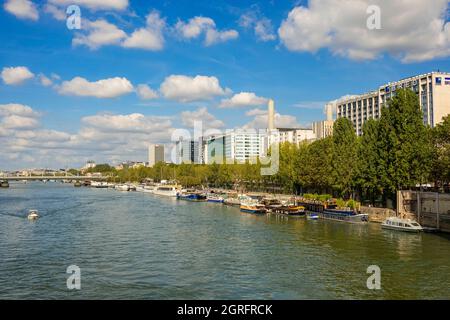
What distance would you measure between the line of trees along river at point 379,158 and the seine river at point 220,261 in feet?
25.7

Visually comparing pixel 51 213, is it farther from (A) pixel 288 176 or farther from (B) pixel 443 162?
(B) pixel 443 162

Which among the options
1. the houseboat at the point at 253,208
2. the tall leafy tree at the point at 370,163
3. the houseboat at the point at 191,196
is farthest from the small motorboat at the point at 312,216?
the houseboat at the point at 191,196

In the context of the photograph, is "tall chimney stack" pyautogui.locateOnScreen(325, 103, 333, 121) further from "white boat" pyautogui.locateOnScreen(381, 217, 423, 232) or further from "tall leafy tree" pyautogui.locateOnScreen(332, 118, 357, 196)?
"white boat" pyautogui.locateOnScreen(381, 217, 423, 232)

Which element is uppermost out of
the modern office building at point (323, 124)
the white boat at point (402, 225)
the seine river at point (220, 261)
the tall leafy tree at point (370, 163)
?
the modern office building at point (323, 124)

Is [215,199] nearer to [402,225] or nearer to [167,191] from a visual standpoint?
[167,191]

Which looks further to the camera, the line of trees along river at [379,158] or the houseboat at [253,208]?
the houseboat at [253,208]

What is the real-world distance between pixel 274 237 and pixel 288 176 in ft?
151

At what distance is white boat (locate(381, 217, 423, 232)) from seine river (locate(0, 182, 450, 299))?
3.74ft

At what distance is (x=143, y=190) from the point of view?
6211 inches

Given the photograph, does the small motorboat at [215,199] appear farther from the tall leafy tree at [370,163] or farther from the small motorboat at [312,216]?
the tall leafy tree at [370,163]

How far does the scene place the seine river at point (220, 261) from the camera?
25.3m

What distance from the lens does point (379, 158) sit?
186 ft

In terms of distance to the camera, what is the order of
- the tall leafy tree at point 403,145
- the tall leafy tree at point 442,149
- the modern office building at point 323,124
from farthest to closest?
the modern office building at point 323,124
the tall leafy tree at point 403,145
the tall leafy tree at point 442,149

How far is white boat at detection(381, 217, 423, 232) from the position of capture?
45.5 meters
